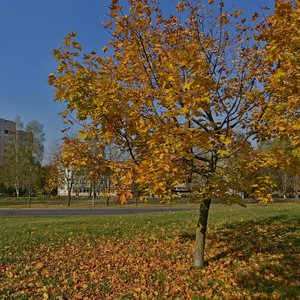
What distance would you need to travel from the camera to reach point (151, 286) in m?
5.65

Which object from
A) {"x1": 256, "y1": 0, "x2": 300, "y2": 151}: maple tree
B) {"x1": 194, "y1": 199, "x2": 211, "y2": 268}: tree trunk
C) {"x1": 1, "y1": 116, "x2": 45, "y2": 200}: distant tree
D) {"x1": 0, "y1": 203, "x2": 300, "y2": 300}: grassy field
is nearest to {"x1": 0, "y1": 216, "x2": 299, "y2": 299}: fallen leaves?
{"x1": 0, "y1": 203, "x2": 300, "y2": 300}: grassy field

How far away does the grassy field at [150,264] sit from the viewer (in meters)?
5.48

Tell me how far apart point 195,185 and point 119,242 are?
383 cm

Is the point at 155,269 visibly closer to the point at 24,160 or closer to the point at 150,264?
the point at 150,264

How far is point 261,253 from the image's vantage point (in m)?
7.20

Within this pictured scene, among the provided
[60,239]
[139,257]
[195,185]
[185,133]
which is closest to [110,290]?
[139,257]

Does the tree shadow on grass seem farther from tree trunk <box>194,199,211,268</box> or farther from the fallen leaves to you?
tree trunk <box>194,199,211,268</box>

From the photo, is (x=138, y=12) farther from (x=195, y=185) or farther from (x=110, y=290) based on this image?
(x=110, y=290)

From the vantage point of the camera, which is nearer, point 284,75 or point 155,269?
point 284,75

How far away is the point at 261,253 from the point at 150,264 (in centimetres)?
236

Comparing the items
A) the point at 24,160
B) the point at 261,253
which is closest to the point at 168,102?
the point at 261,253

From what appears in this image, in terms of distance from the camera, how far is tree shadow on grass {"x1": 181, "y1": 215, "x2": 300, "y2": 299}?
18.5 feet

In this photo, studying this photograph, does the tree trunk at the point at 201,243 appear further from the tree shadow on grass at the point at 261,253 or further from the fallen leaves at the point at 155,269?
the tree shadow on grass at the point at 261,253

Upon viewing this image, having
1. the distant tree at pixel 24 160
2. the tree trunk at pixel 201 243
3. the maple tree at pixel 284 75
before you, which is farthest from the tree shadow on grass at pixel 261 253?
the distant tree at pixel 24 160
